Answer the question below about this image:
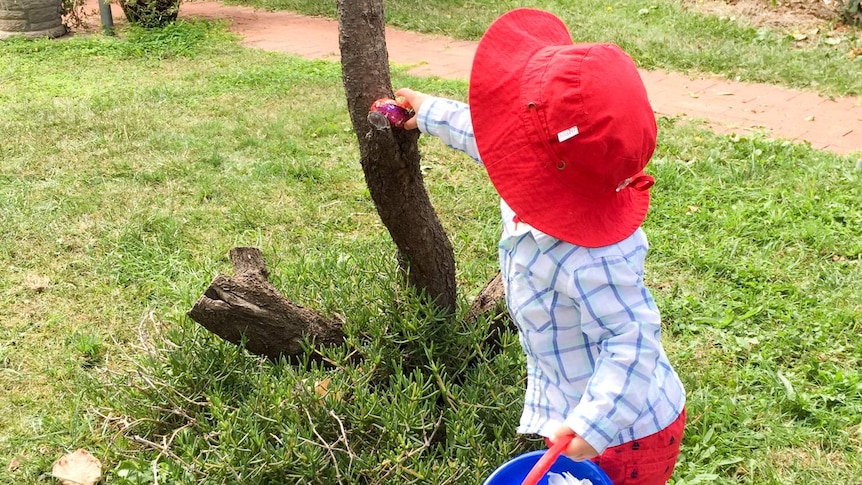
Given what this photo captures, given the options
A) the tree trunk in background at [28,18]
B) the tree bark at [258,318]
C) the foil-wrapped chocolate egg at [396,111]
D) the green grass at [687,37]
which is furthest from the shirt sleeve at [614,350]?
the tree trunk in background at [28,18]

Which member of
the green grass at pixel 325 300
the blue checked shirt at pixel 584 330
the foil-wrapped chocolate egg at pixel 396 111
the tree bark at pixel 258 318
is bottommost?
the green grass at pixel 325 300

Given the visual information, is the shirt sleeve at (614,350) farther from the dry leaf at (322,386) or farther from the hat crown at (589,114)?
the dry leaf at (322,386)

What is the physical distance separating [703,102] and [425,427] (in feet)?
14.0

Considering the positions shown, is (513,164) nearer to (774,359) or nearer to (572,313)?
(572,313)

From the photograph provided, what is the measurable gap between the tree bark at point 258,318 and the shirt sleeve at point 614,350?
1.11 m

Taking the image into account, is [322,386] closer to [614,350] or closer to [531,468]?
[531,468]

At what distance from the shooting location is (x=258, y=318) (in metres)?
2.35

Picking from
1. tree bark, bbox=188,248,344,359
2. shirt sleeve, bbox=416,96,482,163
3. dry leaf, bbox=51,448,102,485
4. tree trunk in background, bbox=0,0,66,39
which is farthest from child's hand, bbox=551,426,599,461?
tree trunk in background, bbox=0,0,66,39

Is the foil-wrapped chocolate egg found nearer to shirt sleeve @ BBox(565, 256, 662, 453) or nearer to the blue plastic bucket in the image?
shirt sleeve @ BBox(565, 256, 662, 453)

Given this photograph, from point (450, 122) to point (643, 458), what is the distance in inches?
35.9

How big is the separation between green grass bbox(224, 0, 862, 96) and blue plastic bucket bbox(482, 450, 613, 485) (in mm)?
4810

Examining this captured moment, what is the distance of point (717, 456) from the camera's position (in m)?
2.45

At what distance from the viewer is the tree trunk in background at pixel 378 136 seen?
2100mm

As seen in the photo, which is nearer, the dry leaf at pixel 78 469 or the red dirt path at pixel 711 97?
the dry leaf at pixel 78 469
